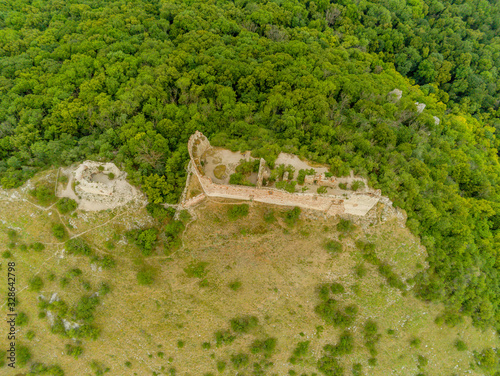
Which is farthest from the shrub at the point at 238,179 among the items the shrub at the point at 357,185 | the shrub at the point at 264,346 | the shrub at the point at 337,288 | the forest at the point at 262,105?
the shrub at the point at 264,346

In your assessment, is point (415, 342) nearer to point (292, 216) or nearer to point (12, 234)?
point (292, 216)

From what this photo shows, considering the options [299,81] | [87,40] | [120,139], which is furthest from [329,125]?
[87,40]

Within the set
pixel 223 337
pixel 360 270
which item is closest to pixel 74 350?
pixel 223 337

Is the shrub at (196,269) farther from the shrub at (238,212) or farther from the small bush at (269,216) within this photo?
the small bush at (269,216)

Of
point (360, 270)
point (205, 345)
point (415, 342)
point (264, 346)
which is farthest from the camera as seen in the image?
point (415, 342)

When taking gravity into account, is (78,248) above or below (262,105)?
below

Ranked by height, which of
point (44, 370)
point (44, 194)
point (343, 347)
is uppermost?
point (44, 194)

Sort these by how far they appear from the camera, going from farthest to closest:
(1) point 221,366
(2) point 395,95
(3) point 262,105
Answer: (2) point 395,95 < (3) point 262,105 < (1) point 221,366

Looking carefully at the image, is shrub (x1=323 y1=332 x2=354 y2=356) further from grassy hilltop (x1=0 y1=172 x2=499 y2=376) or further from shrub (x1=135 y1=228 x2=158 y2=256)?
shrub (x1=135 y1=228 x2=158 y2=256)
